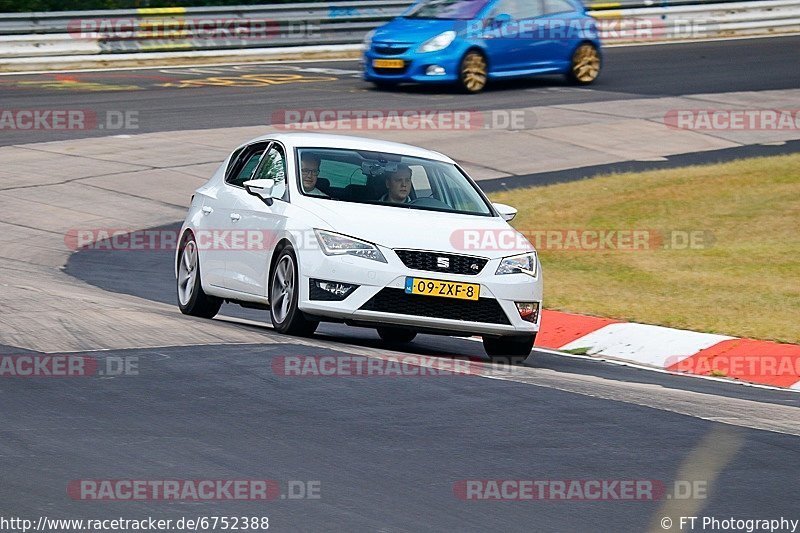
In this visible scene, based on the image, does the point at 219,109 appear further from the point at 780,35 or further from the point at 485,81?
the point at 780,35

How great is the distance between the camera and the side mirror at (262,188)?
10.9 meters

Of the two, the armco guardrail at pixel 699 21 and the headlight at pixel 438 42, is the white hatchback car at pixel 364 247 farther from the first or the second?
the armco guardrail at pixel 699 21

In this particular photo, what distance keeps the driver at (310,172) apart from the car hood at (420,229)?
271 mm

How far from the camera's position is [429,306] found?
10.1m

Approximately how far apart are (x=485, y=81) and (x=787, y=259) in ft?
43.4

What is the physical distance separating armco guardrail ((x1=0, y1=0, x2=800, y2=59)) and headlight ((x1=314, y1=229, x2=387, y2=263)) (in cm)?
2055

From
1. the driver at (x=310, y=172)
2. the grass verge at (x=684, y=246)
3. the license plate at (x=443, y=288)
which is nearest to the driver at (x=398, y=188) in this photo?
the driver at (x=310, y=172)

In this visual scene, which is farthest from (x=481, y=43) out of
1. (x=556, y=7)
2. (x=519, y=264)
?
(x=519, y=264)

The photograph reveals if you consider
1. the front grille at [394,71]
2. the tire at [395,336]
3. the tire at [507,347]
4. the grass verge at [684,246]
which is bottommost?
the grass verge at [684,246]

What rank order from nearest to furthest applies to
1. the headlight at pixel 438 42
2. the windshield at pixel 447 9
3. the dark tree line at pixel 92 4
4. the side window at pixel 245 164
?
the side window at pixel 245 164, the headlight at pixel 438 42, the windshield at pixel 447 9, the dark tree line at pixel 92 4

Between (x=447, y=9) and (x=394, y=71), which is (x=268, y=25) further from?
(x=394, y=71)

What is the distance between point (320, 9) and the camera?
3250cm

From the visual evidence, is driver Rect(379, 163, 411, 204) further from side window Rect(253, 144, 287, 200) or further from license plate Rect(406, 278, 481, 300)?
license plate Rect(406, 278, 481, 300)

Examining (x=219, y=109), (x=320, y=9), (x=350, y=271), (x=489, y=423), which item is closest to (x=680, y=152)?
(x=219, y=109)
